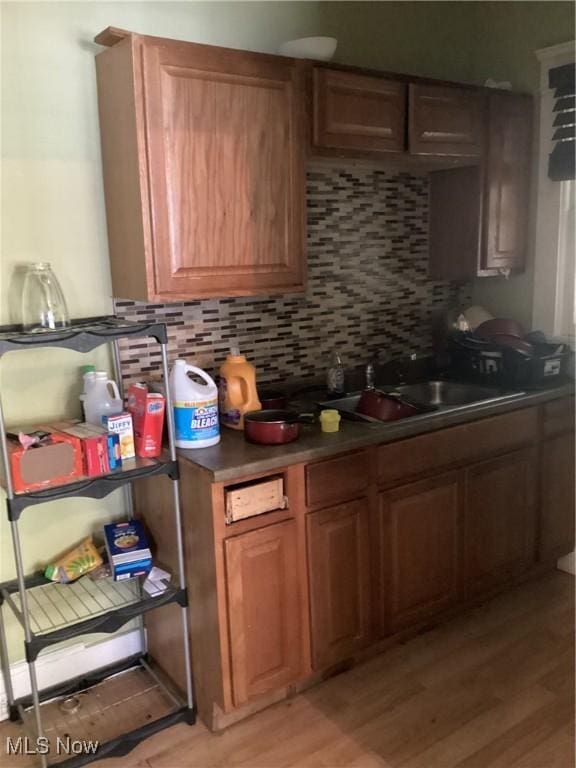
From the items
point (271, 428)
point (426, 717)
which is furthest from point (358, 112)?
point (426, 717)

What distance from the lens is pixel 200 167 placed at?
6.36ft

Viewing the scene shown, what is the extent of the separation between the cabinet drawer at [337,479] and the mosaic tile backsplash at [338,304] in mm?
606

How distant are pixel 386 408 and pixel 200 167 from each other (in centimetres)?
101

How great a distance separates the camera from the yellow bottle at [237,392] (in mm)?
2148

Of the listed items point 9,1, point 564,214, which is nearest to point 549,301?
point 564,214

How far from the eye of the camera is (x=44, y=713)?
6.89ft

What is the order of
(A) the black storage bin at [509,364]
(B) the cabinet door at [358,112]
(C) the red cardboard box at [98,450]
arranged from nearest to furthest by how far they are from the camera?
(C) the red cardboard box at [98,450]
(B) the cabinet door at [358,112]
(A) the black storage bin at [509,364]

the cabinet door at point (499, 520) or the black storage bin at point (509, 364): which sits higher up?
the black storage bin at point (509, 364)

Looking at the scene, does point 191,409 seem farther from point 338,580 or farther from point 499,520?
point 499,520

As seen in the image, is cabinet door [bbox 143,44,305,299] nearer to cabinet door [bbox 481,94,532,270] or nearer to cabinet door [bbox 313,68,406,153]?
cabinet door [bbox 313,68,406,153]

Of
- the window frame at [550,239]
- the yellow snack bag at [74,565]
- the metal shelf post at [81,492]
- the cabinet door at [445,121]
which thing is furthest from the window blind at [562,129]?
the yellow snack bag at [74,565]

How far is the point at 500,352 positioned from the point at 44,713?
6.59ft

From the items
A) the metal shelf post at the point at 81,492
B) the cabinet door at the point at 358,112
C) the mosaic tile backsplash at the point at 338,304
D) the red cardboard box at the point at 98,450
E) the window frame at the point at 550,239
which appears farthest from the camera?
→ the window frame at the point at 550,239

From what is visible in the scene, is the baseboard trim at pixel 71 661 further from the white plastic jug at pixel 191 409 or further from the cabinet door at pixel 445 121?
the cabinet door at pixel 445 121
